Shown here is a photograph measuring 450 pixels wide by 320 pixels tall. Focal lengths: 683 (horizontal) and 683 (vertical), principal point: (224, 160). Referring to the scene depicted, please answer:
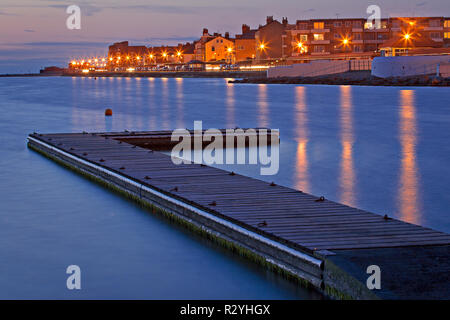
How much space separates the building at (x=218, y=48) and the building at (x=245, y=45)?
1242 cm

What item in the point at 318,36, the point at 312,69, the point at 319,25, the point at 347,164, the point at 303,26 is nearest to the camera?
the point at 347,164

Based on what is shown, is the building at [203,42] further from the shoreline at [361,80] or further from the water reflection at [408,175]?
the water reflection at [408,175]

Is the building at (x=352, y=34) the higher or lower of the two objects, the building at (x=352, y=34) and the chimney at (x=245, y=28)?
the lower

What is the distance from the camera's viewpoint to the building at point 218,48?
186 metres

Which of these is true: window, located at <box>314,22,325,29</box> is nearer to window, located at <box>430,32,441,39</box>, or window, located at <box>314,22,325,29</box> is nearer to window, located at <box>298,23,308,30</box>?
window, located at <box>298,23,308,30</box>

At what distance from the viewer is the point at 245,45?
16988 cm

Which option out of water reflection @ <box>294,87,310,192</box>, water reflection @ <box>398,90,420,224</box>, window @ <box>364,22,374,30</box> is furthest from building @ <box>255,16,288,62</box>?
water reflection @ <box>398,90,420,224</box>

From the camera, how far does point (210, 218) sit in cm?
1139

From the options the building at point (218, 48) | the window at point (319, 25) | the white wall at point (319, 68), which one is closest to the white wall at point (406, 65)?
the white wall at point (319, 68)

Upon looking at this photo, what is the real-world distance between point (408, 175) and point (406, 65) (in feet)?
221

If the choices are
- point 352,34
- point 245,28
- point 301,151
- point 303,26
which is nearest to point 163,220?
point 301,151

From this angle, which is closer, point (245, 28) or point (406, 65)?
point (406, 65)

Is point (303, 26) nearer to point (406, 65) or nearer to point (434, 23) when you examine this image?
point (434, 23)
